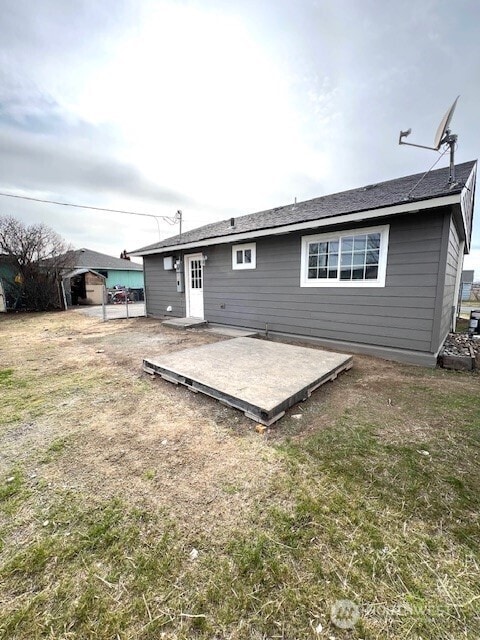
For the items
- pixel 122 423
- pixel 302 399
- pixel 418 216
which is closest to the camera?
pixel 122 423

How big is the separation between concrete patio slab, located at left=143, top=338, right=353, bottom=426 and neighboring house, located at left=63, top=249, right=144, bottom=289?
773 inches

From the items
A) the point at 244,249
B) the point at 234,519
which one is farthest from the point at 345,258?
the point at 234,519

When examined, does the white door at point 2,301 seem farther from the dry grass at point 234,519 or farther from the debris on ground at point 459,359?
the debris on ground at point 459,359

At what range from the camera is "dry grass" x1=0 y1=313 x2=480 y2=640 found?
3.52 ft

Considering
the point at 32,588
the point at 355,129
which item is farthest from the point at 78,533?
the point at 355,129

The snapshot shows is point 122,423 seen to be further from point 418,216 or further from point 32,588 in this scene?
point 418,216

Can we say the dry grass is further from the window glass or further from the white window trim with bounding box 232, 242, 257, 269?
the white window trim with bounding box 232, 242, 257, 269

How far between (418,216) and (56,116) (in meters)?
11.8

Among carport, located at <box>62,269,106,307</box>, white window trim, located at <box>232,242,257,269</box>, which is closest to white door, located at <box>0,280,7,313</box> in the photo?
carport, located at <box>62,269,106,307</box>

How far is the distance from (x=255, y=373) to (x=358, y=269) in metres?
3.19

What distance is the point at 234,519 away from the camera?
5.00 ft

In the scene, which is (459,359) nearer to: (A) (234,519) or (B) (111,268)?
(A) (234,519)

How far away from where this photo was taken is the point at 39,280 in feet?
43.1

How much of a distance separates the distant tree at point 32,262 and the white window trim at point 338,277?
13624mm
